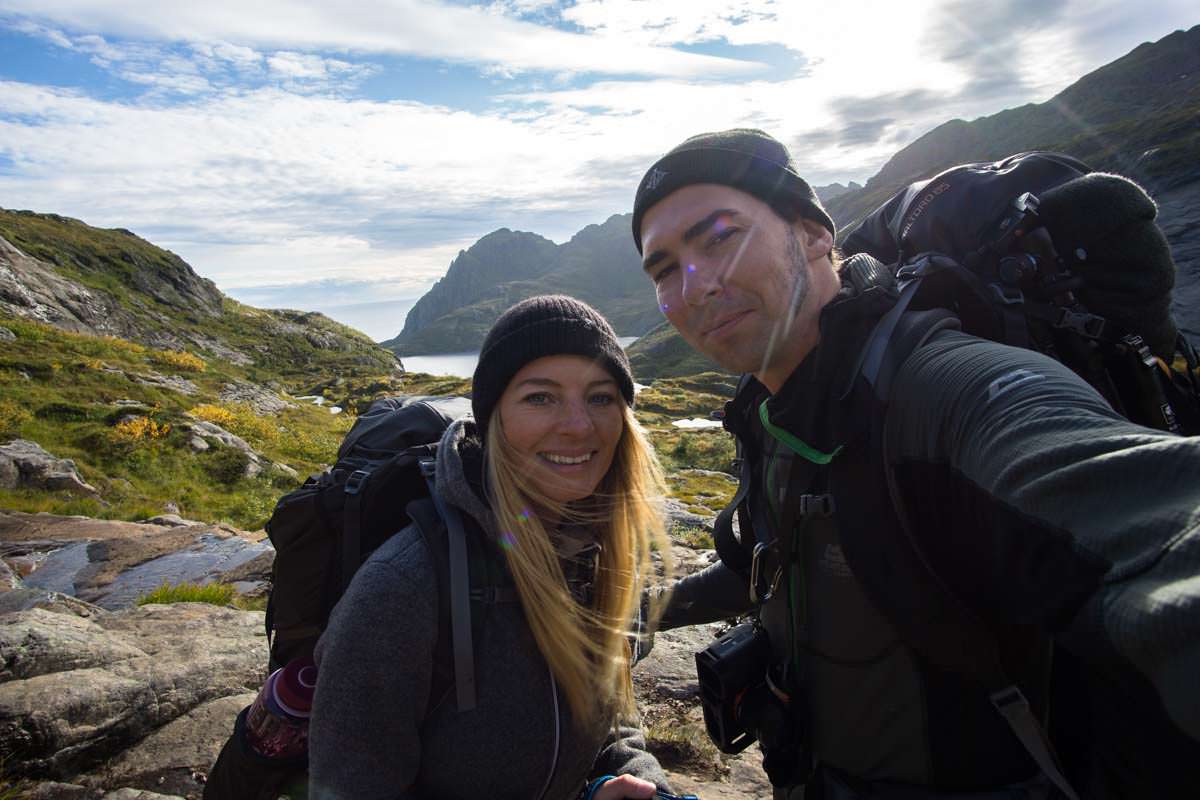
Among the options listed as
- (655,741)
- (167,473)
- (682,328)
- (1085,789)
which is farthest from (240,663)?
(167,473)

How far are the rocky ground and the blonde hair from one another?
2.30 metres

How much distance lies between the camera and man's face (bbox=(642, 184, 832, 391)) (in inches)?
118

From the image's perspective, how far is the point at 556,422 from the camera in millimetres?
3150

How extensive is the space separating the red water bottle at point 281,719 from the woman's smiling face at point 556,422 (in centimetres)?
181

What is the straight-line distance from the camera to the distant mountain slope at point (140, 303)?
5584cm

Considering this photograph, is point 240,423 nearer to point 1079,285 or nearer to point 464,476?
point 464,476

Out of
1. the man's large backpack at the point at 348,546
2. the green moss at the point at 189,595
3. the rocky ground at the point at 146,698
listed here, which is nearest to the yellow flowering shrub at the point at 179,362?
the rocky ground at the point at 146,698

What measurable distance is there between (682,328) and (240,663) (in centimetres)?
563

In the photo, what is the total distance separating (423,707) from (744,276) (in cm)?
256

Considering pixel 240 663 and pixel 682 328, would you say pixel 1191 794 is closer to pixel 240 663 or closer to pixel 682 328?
pixel 682 328

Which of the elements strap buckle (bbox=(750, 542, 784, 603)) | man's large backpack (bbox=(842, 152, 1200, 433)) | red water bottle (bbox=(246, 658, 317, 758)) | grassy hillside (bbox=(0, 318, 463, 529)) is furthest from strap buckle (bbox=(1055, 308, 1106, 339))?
grassy hillside (bbox=(0, 318, 463, 529))

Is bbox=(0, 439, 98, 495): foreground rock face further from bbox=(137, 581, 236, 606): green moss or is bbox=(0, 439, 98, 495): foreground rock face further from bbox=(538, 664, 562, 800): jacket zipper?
bbox=(538, 664, 562, 800): jacket zipper

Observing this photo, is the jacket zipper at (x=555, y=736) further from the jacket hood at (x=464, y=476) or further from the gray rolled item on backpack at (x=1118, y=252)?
the gray rolled item on backpack at (x=1118, y=252)

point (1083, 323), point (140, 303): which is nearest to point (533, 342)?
point (1083, 323)
